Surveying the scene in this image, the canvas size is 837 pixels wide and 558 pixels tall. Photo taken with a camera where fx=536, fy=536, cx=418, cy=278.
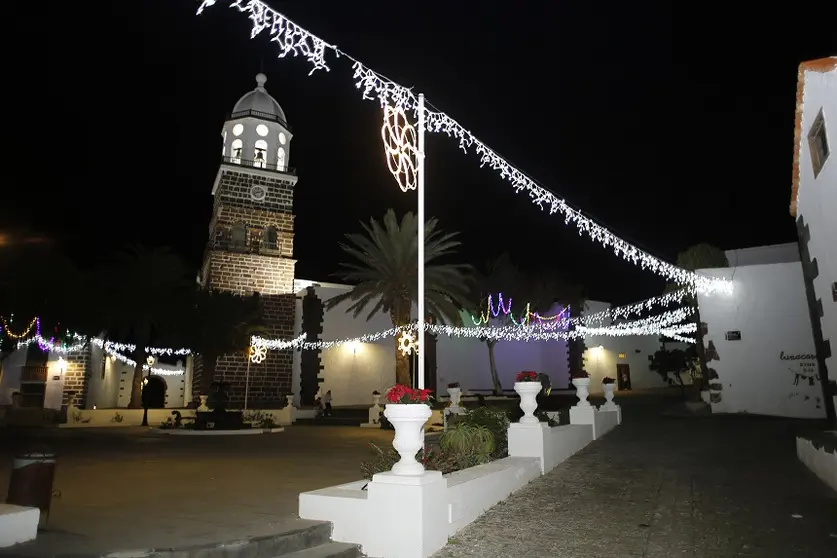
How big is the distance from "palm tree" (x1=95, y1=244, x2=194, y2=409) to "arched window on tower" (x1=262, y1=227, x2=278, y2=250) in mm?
5735

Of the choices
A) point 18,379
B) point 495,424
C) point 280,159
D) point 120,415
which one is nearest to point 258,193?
point 280,159

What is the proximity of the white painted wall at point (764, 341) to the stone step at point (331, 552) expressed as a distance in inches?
663

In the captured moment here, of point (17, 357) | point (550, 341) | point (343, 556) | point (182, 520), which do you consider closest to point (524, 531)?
→ point (343, 556)

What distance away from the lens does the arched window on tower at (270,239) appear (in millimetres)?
29519

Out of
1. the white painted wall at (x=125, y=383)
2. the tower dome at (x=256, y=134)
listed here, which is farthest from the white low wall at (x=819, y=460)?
Result: the tower dome at (x=256, y=134)

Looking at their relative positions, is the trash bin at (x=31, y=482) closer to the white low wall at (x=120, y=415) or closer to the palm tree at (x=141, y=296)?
the white low wall at (x=120, y=415)

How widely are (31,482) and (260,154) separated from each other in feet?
88.8

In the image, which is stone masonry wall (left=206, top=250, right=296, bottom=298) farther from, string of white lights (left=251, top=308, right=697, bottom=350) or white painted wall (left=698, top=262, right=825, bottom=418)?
white painted wall (left=698, top=262, right=825, bottom=418)

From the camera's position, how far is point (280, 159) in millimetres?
30438

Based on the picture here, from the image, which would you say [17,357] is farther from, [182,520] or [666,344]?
[666,344]

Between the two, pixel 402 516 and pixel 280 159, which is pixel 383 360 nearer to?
pixel 280 159

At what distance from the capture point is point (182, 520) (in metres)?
5.29

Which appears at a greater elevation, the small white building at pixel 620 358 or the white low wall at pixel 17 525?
the small white building at pixel 620 358

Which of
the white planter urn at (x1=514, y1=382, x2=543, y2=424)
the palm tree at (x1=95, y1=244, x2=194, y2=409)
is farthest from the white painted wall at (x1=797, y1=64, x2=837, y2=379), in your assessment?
the palm tree at (x1=95, y1=244, x2=194, y2=409)
